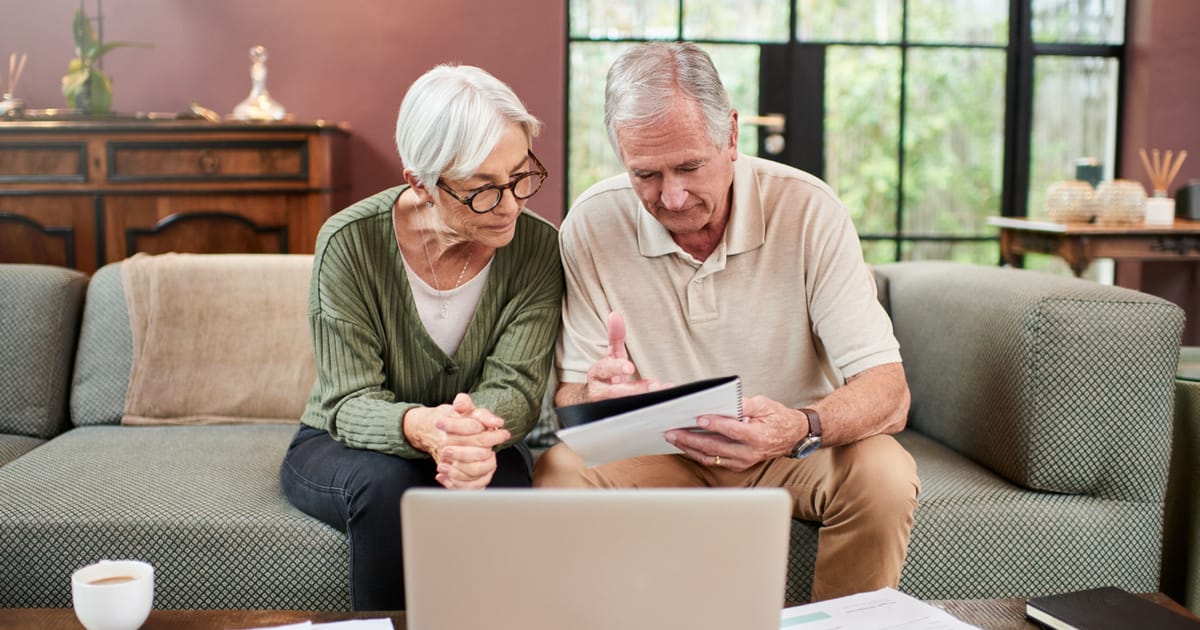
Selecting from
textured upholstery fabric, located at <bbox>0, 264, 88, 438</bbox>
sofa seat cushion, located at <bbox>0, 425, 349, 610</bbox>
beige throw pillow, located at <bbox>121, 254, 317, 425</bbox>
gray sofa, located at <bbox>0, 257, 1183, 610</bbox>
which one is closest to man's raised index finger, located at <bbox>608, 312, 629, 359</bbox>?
gray sofa, located at <bbox>0, 257, 1183, 610</bbox>

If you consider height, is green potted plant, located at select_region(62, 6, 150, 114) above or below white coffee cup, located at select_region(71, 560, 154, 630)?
above

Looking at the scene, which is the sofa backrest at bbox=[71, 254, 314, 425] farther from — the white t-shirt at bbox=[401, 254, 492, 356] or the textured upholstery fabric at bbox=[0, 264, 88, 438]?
the white t-shirt at bbox=[401, 254, 492, 356]

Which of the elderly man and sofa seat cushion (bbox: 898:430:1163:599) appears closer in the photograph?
→ the elderly man

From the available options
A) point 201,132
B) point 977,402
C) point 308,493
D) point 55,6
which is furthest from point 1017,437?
point 55,6

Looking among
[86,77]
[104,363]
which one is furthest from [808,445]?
[86,77]

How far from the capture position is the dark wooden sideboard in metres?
3.63

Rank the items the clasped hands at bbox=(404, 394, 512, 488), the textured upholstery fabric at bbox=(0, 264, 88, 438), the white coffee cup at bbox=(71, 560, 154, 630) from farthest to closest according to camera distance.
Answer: the textured upholstery fabric at bbox=(0, 264, 88, 438) → the clasped hands at bbox=(404, 394, 512, 488) → the white coffee cup at bbox=(71, 560, 154, 630)

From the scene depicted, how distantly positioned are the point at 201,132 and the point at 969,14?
3.12 meters

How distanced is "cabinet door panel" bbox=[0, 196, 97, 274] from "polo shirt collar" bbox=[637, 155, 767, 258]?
8.75 ft

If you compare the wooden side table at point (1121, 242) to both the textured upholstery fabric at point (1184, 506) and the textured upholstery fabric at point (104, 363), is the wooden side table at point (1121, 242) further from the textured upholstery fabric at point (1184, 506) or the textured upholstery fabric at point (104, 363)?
the textured upholstery fabric at point (104, 363)

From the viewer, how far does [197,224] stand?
3725 millimetres

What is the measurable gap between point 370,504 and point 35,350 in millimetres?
1032

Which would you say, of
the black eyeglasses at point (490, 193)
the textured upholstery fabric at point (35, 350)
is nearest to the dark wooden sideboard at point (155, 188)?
the textured upholstery fabric at point (35, 350)

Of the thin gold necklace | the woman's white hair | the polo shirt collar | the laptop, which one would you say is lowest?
the laptop
